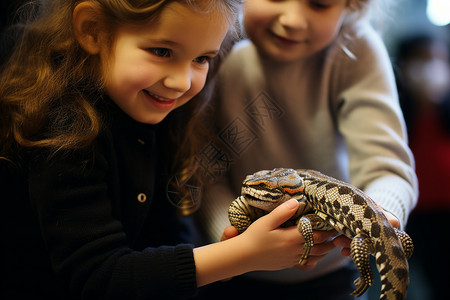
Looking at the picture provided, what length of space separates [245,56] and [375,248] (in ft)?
1.92

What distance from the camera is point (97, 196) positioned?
760mm

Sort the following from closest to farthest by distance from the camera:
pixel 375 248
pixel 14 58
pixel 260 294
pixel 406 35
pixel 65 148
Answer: pixel 375 248
pixel 65 148
pixel 14 58
pixel 260 294
pixel 406 35

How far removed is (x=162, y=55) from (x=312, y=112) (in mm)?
401

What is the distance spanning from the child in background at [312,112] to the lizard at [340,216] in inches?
7.0

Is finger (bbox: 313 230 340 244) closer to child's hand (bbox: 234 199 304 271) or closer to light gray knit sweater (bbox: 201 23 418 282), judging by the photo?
child's hand (bbox: 234 199 304 271)

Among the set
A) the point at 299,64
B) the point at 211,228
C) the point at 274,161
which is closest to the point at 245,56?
the point at 299,64

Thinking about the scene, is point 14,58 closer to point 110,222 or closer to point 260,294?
point 110,222

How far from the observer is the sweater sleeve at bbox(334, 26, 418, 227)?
0.93 meters

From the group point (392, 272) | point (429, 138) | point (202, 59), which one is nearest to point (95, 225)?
point (202, 59)

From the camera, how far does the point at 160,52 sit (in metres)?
0.74

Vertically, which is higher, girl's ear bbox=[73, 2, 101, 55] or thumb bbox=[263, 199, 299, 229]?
girl's ear bbox=[73, 2, 101, 55]

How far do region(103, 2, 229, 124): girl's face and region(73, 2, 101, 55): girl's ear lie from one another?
0.15ft

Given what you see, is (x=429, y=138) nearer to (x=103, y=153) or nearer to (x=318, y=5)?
(x=318, y=5)

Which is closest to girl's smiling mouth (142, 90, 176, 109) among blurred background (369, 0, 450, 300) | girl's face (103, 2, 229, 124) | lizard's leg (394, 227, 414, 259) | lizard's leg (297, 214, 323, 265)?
girl's face (103, 2, 229, 124)
